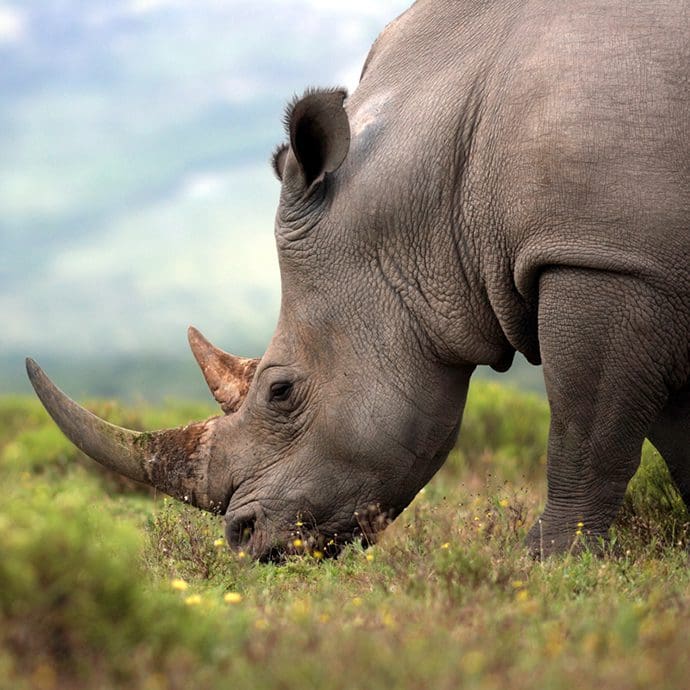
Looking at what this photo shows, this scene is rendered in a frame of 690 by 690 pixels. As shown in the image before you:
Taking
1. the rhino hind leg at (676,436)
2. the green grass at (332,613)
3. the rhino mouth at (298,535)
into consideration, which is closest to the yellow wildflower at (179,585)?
the green grass at (332,613)

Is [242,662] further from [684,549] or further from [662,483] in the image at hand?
[662,483]

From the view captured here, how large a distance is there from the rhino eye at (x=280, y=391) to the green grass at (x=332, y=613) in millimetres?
770

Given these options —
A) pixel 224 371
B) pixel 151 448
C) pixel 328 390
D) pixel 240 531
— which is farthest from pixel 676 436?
pixel 151 448

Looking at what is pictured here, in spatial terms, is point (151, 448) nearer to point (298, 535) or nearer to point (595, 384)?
point (298, 535)

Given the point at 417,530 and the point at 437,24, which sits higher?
the point at 437,24

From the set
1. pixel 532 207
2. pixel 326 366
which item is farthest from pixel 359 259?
pixel 532 207

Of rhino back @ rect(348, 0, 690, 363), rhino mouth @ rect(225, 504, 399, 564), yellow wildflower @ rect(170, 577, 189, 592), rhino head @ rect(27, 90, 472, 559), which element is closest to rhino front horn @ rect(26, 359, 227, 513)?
rhino head @ rect(27, 90, 472, 559)

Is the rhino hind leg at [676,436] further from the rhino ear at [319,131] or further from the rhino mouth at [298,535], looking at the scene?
the rhino ear at [319,131]

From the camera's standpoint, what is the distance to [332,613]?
402 centimetres

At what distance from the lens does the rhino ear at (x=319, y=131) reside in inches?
221

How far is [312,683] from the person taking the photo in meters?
2.93

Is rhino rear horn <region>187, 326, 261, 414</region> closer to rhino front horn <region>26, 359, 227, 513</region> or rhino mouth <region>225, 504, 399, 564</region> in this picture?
rhino front horn <region>26, 359, 227, 513</region>

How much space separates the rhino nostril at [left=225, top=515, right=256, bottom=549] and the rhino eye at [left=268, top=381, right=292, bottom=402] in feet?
2.00

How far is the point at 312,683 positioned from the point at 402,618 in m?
0.89
